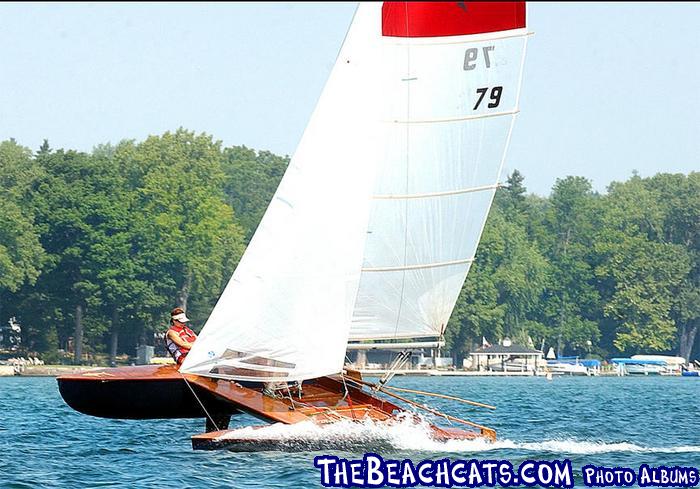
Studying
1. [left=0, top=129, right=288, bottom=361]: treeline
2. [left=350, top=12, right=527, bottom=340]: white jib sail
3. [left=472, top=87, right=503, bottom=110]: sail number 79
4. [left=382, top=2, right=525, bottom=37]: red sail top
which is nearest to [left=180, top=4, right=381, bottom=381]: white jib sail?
[left=382, top=2, right=525, bottom=37]: red sail top

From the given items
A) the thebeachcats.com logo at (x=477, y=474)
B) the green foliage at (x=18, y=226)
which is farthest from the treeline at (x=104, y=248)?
the thebeachcats.com logo at (x=477, y=474)

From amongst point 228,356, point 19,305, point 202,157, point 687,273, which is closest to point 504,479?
point 228,356

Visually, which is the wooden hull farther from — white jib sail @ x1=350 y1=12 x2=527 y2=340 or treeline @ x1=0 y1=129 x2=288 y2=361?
treeline @ x1=0 y1=129 x2=288 y2=361

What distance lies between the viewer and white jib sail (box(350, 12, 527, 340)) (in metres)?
23.2

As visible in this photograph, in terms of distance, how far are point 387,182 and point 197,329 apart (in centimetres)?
6405

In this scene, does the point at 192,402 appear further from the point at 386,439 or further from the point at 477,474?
the point at 477,474

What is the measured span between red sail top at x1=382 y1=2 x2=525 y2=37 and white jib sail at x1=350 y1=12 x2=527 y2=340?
0.36 feet

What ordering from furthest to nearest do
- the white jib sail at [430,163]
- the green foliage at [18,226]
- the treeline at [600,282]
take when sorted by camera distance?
the treeline at [600,282] < the green foliage at [18,226] < the white jib sail at [430,163]

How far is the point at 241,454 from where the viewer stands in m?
21.8

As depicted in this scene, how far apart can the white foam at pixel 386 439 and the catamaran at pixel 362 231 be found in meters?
0.22

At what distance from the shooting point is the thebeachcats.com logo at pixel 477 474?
781 inches

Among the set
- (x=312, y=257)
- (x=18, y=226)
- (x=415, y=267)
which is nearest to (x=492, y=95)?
(x=415, y=267)

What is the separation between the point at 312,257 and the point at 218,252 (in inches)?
2563

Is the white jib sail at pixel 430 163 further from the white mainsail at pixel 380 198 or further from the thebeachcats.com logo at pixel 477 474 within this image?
the thebeachcats.com logo at pixel 477 474
